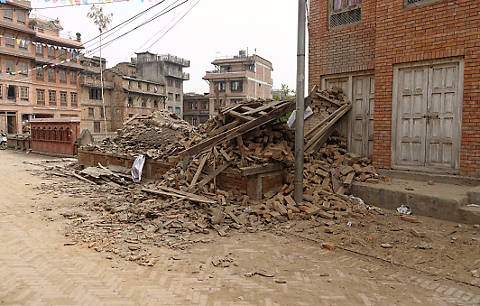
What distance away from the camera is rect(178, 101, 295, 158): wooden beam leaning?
24.8 feet

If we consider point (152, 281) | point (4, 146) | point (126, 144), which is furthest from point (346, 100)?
point (4, 146)

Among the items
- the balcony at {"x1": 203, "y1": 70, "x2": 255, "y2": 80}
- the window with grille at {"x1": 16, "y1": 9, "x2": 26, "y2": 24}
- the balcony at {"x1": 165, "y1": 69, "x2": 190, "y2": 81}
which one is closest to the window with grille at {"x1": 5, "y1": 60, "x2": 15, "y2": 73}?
the window with grille at {"x1": 16, "y1": 9, "x2": 26, "y2": 24}

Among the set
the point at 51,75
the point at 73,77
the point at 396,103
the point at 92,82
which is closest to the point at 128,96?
the point at 92,82

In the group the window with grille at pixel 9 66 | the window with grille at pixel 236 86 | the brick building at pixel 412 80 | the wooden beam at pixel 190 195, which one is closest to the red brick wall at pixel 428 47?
the brick building at pixel 412 80

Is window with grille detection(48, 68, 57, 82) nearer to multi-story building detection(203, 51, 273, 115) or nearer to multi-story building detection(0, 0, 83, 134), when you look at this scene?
multi-story building detection(0, 0, 83, 134)

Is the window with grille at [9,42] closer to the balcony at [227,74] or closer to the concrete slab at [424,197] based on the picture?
the balcony at [227,74]

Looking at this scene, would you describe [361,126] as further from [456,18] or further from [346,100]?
[456,18]

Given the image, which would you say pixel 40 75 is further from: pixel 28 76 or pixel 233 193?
pixel 233 193

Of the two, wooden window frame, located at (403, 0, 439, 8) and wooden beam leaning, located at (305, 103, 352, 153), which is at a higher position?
wooden window frame, located at (403, 0, 439, 8)

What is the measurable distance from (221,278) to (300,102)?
4394 millimetres

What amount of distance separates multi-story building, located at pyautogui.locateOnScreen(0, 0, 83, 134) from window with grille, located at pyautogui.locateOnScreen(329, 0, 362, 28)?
113 ft

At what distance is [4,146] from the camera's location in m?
30.3

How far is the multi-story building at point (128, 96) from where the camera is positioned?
170ft

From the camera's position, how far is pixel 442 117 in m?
7.61
